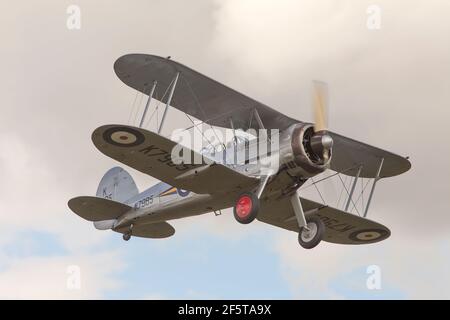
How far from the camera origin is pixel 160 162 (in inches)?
674

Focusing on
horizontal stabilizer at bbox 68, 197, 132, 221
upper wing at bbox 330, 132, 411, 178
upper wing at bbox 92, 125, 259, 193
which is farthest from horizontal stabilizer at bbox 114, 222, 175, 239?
upper wing at bbox 330, 132, 411, 178

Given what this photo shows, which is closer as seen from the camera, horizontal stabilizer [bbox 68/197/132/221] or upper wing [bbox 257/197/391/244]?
upper wing [bbox 257/197/391/244]

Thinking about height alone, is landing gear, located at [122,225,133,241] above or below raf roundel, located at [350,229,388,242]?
above

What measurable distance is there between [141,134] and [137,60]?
163cm

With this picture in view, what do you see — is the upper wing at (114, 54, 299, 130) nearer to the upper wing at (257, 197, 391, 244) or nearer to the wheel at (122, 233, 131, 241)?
the upper wing at (257, 197, 391, 244)

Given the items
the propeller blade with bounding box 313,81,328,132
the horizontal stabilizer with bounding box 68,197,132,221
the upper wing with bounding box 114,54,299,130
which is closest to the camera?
the upper wing with bounding box 114,54,299,130

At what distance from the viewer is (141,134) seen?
16.2 metres

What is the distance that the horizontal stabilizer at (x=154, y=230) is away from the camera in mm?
21053

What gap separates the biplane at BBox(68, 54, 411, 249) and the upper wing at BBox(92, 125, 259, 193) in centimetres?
2

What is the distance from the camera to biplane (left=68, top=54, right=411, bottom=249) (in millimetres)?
16703

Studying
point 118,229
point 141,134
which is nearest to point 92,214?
point 118,229

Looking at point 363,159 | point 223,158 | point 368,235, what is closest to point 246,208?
point 223,158

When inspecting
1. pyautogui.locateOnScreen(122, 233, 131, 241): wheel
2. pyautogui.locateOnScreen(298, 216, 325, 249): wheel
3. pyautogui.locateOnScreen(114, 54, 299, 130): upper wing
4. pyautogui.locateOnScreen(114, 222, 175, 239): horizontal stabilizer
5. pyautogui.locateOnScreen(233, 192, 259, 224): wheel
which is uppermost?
pyautogui.locateOnScreen(114, 54, 299, 130): upper wing

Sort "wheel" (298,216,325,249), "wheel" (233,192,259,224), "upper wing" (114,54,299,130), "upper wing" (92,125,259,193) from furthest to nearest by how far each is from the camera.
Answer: "wheel" (298,216,325,249) < "upper wing" (114,54,299,130) < "wheel" (233,192,259,224) < "upper wing" (92,125,259,193)
